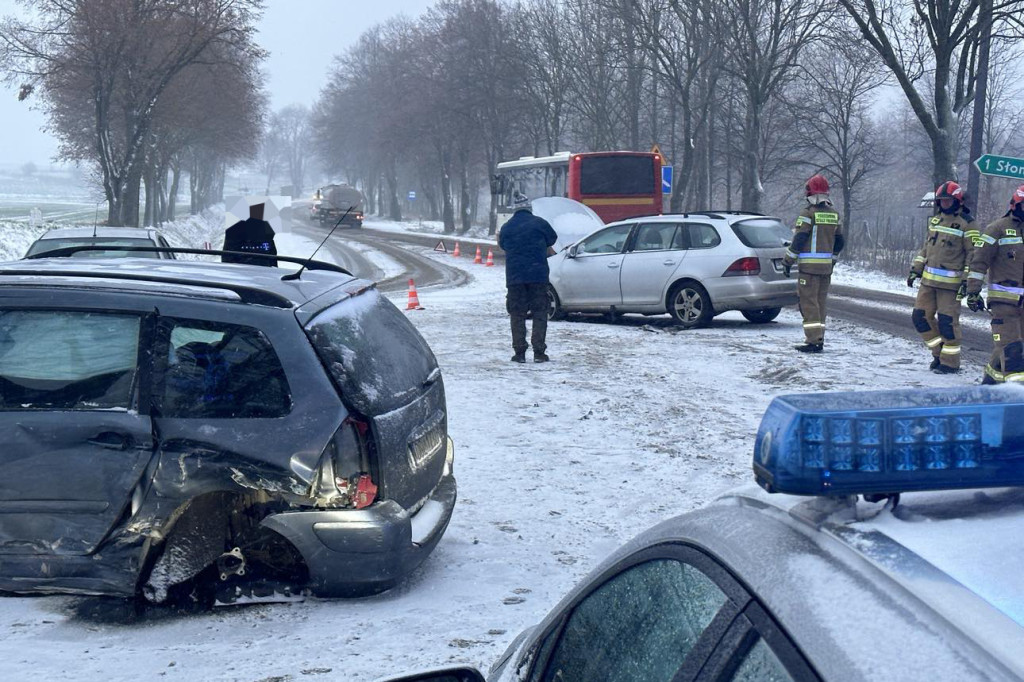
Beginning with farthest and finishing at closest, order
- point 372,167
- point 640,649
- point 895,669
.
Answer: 1. point 372,167
2. point 640,649
3. point 895,669

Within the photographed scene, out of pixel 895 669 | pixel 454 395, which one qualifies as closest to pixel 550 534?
pixel 454 395

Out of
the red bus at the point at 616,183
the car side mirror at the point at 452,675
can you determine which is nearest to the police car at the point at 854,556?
the car side mirror at the point at 452,675

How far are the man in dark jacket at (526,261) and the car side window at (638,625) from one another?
9.38 meters

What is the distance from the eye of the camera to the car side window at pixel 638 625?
1.68m

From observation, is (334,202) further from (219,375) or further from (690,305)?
(219,375)

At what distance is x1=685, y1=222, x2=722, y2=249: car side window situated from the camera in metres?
14.8

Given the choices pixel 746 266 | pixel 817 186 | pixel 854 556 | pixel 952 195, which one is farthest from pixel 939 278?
pixel 854 556

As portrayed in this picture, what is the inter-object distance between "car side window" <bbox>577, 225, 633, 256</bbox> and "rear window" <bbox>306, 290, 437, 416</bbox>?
10.3 meters

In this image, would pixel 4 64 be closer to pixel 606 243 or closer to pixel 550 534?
pixel 606 243

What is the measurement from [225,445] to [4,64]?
98.7ft

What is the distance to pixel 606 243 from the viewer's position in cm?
1595

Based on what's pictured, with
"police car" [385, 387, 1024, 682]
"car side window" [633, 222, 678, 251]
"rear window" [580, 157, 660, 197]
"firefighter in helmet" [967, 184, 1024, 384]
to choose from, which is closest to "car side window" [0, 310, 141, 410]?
"police car" [385, 387, 1024, 682]

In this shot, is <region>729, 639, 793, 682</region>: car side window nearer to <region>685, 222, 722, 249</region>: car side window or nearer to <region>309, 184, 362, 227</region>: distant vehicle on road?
<region>685, 222, 722, 249</region>: car side window

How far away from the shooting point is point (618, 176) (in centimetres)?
2798
